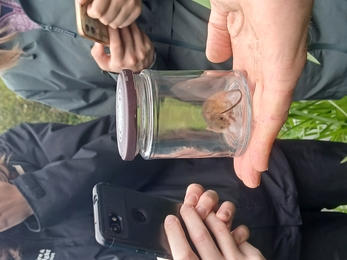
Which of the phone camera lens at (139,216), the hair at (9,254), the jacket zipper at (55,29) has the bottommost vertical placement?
the hair at (9,254)

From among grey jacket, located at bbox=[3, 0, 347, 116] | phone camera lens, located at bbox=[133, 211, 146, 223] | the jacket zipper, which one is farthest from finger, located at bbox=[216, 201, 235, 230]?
the jacket zipper

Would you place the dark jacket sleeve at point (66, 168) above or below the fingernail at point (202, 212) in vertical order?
below

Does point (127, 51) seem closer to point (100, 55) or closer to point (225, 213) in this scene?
point (100, 55)

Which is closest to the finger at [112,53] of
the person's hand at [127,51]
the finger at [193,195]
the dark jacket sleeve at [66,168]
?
the person's hand at [127,51]

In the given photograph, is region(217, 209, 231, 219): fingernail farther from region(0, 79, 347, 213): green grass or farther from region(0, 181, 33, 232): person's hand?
region(0, 181, 33, 232): person's hand

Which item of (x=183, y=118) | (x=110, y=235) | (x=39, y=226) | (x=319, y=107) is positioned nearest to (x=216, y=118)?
(x=183, y=118)

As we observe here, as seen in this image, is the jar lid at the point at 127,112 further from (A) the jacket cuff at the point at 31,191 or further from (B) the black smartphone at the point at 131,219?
(A) the jacket cuff at the point at 31,191

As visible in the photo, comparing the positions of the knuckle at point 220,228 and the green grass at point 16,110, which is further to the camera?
the green grass at point 16,110

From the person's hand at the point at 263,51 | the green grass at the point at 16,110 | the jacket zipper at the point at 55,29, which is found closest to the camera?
the person's hand at the point at 263,51
